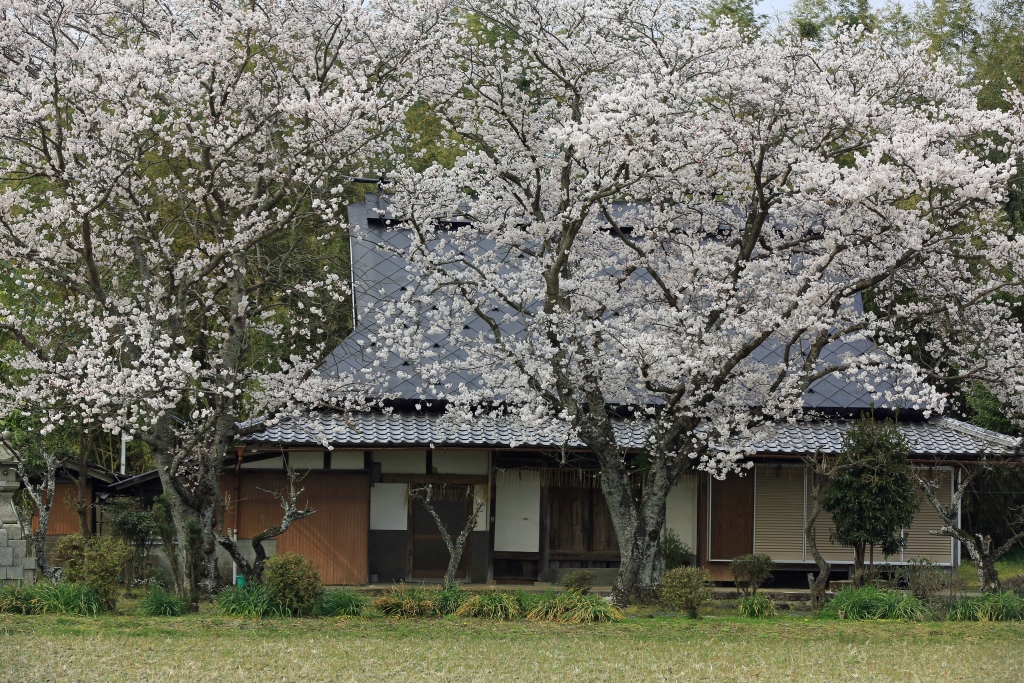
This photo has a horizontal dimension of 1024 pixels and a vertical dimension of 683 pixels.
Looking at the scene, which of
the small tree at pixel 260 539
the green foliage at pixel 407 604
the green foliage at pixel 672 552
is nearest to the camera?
the green foliage at pixel 407 604

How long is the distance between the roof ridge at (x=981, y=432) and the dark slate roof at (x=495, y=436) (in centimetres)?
2

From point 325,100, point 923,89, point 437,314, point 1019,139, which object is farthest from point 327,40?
point 1019,139

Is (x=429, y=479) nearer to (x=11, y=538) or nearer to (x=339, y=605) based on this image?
(x=339, y=605)

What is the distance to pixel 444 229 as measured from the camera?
17.7m

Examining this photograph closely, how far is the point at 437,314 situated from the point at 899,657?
6.85 metres

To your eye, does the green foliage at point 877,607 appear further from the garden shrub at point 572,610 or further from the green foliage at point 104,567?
the green foliage at point 104,567

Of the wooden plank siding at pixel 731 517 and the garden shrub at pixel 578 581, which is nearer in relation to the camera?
the garden shrub at pixel 578 581

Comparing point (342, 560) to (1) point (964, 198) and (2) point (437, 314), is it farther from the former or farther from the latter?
(1) point (964, 198)

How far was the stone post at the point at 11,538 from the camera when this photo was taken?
15547mm

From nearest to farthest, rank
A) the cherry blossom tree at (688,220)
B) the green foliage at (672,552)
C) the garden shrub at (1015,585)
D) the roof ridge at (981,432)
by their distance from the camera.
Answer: the cherry blossom tree at (688,220) → the garden shrub at (1015,585) → the roof ridge at (981,432) → the green foliage at (672,552)

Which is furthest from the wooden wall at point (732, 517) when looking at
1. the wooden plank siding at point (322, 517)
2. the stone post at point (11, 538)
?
the stone post at point (11, 538)

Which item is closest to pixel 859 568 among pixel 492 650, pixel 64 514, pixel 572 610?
pixel 572 610

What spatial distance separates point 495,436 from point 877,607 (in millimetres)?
5538

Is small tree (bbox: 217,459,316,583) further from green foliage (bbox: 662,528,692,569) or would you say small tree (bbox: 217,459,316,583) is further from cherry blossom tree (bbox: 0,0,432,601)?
green foliage (bbox: 662,528,692,569)
